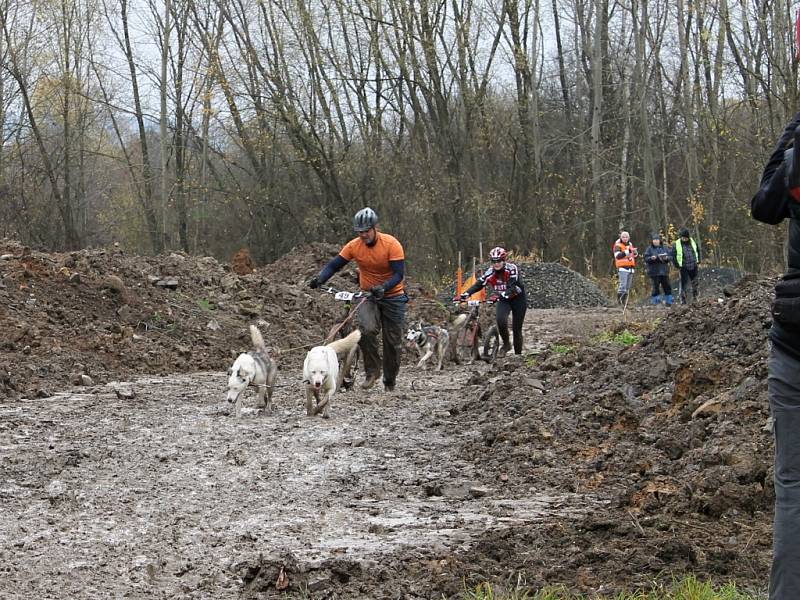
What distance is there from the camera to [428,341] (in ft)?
60.1

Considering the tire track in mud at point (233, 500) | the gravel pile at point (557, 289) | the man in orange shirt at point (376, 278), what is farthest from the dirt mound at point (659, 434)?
the gravel pile at point (557, 289)

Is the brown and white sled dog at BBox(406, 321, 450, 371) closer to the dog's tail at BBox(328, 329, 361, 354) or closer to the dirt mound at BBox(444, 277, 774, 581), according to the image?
the dirt mound at BBox(444, 277, 774, 581)

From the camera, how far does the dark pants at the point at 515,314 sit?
1827cm

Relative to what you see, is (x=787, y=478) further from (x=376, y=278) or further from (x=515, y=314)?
(x=515, y=314)

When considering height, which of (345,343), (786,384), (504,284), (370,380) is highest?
(504,284)

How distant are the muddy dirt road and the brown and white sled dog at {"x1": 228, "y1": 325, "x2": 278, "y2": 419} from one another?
0.25 metres

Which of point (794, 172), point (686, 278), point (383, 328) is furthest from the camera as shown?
point (686, 278)

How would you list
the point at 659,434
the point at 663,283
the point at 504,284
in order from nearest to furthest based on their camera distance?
the point at 659,434 < the point at 504,284 < the point at 663,283

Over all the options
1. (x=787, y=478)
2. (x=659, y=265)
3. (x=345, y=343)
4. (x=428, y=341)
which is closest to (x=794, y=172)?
(x=787, y=478)

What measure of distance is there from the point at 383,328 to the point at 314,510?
6.67 m

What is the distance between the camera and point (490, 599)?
4.84 meters

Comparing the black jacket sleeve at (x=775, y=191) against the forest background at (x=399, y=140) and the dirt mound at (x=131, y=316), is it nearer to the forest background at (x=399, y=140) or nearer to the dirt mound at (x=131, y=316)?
the dirt mound at (x=131, y=316)

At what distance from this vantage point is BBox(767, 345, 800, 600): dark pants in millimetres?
3844

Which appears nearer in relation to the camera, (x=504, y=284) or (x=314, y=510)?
(x=314, y=510)
